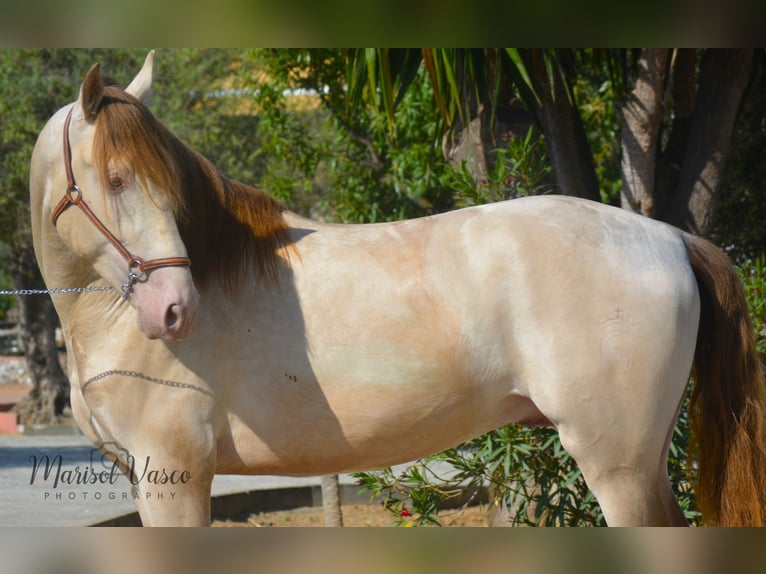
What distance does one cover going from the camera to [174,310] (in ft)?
8.67

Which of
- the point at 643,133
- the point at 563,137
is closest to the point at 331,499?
the point at 563,137

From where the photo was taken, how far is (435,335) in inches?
115

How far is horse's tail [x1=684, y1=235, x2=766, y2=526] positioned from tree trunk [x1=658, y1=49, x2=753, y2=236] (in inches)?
85.3

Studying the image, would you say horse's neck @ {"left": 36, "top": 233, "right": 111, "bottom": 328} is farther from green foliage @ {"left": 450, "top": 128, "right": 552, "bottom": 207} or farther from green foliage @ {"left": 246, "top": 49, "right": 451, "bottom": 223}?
green foliage @ {"left": 246, "top": 49, "right": 451, "bottom": 223}

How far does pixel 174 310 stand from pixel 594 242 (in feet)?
4.63

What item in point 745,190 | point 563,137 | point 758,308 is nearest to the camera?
point 758,308

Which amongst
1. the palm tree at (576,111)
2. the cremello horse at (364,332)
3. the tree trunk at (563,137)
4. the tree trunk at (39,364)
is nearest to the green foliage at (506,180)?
the palm tree at (576,111)

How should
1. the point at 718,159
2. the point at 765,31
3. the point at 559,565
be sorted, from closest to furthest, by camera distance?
the point at 559,565 → the point at 765,31 → the point at 718,159

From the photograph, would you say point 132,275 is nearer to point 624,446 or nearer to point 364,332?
point 364,332

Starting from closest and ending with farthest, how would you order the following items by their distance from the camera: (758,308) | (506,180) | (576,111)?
(758,308) < (506,180) < (576,111)

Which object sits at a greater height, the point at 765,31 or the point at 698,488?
the point at 765,31

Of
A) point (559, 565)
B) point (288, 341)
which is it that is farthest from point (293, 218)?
point (559, 565)

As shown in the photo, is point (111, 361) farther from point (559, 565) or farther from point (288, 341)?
point (559, 565)

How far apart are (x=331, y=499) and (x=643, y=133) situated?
3.38m
